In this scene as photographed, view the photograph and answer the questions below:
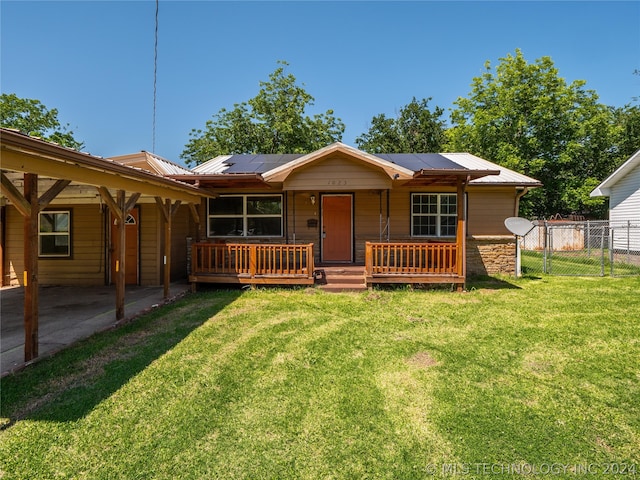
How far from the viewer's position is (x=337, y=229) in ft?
32.6

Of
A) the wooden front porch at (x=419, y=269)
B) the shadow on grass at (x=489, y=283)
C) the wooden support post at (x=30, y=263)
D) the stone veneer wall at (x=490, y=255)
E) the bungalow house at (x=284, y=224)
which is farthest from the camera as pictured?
the stone veneer wall at (x=490, y=255)

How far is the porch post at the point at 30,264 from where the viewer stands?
12.4 feet

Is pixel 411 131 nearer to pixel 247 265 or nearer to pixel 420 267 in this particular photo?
pixel 420 267

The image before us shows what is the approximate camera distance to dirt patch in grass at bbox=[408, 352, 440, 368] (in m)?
3.90

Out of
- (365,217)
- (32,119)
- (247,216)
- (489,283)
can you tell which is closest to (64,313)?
(247,216)

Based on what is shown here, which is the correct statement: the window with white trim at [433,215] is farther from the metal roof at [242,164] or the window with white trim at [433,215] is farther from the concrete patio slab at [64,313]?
the concrete patio slab at [64,313]

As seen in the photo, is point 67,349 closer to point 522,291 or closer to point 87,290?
point 87,290

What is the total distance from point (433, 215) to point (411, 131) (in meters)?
24.6

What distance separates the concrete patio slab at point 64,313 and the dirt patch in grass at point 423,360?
471 centimetres

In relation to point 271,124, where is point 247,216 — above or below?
below

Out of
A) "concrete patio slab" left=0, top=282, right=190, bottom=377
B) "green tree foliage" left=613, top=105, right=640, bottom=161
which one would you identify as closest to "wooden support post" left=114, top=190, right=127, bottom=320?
"concrete patio slab" left=0, top=282, right=190, bottom=377

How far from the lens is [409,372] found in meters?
3.72

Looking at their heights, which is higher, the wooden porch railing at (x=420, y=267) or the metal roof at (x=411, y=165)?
the metal roof at (x=411, y=165)

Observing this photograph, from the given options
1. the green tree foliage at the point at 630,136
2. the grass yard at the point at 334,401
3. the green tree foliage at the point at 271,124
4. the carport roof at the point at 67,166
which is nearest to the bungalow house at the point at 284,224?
the carport roof at the point at 67,166
